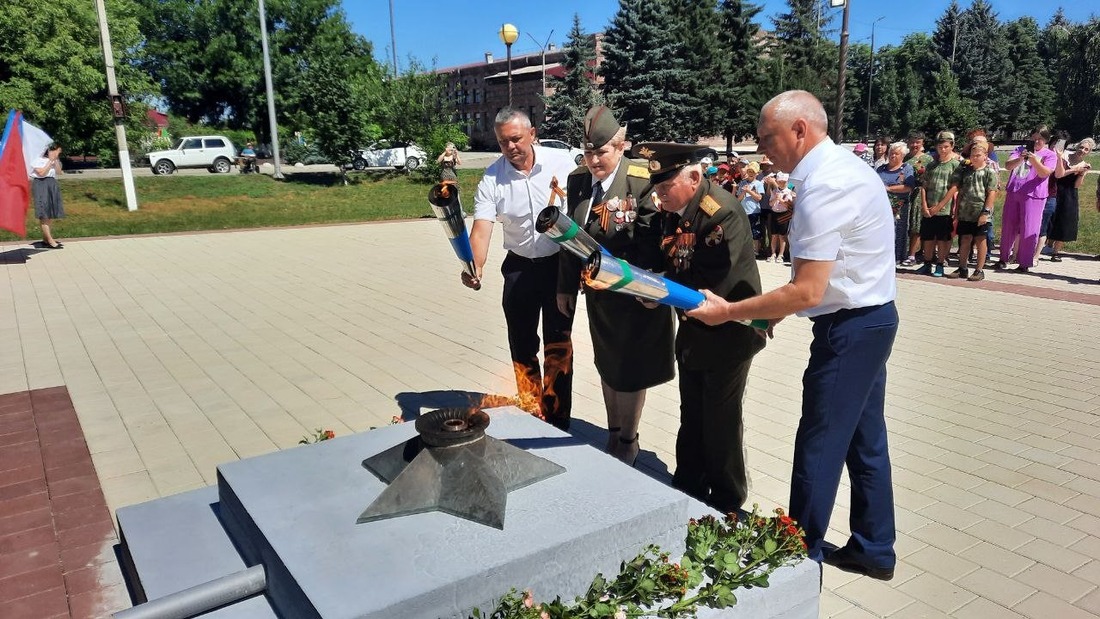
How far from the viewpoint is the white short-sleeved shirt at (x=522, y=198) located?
14.7 feet

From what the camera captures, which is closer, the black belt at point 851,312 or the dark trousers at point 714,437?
the black belt at point 851,312

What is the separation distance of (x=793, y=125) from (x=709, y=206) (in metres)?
0.59

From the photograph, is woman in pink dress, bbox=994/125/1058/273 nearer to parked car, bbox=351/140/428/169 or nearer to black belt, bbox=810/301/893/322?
black belt, bbox=810/301/893/322

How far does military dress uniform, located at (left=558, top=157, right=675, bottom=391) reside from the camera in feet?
12.8

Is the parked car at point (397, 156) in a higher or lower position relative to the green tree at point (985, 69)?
lower

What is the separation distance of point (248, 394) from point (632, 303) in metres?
3.57

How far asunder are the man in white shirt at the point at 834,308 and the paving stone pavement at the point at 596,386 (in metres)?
0.43

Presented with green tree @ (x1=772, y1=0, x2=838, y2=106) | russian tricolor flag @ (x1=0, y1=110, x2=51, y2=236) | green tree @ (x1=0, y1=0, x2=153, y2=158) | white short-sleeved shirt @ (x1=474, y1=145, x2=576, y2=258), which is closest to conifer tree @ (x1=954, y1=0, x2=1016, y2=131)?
green tree @ (x1=772, y1=0, x2=838, y2=106)

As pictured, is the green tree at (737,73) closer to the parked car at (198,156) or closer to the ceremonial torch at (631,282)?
the parked car at (198,156)

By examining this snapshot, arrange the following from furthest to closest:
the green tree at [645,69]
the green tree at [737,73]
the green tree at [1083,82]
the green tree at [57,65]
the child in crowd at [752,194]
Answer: the green tree at [1083,82] → the green tree at [737,73] → the green tree at [645,69] → the green tree at [57,65] → the child in crowd at [752,194]

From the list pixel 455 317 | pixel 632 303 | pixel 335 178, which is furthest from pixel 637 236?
pixel 335 178

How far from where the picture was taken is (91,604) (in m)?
3.23

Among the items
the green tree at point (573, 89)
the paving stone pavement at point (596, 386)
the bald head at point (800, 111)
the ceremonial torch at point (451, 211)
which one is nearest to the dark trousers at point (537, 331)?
the paving stone pavement at point (596, 386)

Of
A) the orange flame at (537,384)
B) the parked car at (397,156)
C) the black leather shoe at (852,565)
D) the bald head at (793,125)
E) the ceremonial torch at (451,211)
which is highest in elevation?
the parked car at (397,156)
